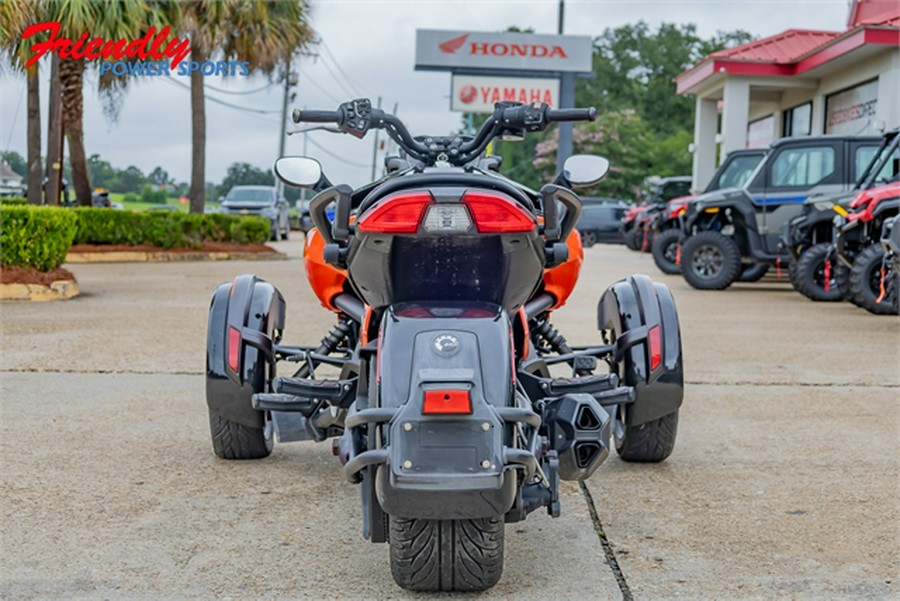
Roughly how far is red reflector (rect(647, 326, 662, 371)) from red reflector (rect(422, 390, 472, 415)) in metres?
1.63

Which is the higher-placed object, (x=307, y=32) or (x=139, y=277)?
(x=307, y=32)

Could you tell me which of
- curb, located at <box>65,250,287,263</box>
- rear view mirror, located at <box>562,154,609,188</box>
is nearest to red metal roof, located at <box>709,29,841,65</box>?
curb, located at <box>65,250,287,263</box>

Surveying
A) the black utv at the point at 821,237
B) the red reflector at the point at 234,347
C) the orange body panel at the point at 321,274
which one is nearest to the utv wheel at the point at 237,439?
the red reflector at the point at 234,347

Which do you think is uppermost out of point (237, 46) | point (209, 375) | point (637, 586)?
point (237, 46)

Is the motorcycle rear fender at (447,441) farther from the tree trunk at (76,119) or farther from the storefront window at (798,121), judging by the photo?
the storefront window at (798,121)

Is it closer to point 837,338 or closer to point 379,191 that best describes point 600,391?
point 379,191

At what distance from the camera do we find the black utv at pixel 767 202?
14539 millimetres

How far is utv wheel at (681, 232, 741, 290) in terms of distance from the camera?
15125 millimetres

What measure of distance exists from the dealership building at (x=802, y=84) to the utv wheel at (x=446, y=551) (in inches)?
730

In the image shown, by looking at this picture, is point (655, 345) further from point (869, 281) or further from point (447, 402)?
point (869, 281)

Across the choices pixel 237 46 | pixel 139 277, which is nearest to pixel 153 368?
pixel 139 277

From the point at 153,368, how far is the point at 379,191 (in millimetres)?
4458

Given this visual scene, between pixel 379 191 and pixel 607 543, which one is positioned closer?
pixel 379 191

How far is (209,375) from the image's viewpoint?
4.51 meters
